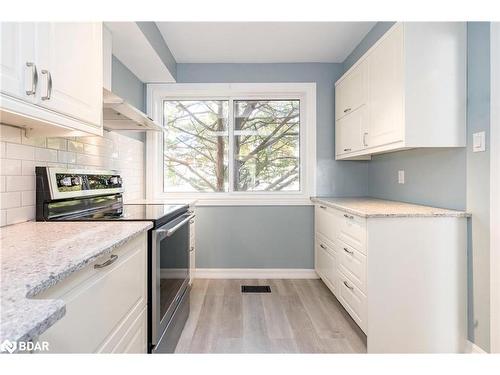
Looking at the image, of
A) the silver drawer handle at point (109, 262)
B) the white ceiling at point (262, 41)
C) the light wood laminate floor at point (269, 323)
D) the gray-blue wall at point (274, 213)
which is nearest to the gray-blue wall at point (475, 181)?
the light wood laminate floor at point (269, 323)

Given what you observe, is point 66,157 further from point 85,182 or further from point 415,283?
point 415,283

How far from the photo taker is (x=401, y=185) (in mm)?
2523

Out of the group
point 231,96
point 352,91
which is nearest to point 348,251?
point 352,91

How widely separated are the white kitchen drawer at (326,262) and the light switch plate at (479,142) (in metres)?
1.27

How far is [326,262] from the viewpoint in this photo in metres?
2.75

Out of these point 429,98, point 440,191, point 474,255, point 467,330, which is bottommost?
point 467,330

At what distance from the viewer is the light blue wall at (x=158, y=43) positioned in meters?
2.22

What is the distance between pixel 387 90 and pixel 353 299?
1.52 m

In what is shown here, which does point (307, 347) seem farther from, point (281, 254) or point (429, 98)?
point (429, 98)

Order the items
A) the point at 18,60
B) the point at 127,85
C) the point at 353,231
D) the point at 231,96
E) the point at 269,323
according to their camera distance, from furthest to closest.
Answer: the point at 231,96, the point at 127,85, the point at 269,323, the point at 353,231, the point at 18,60

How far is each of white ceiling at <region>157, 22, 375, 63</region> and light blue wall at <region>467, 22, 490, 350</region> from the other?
1076mm

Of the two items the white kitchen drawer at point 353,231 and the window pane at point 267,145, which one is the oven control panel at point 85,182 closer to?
the window pane at point 267,145
